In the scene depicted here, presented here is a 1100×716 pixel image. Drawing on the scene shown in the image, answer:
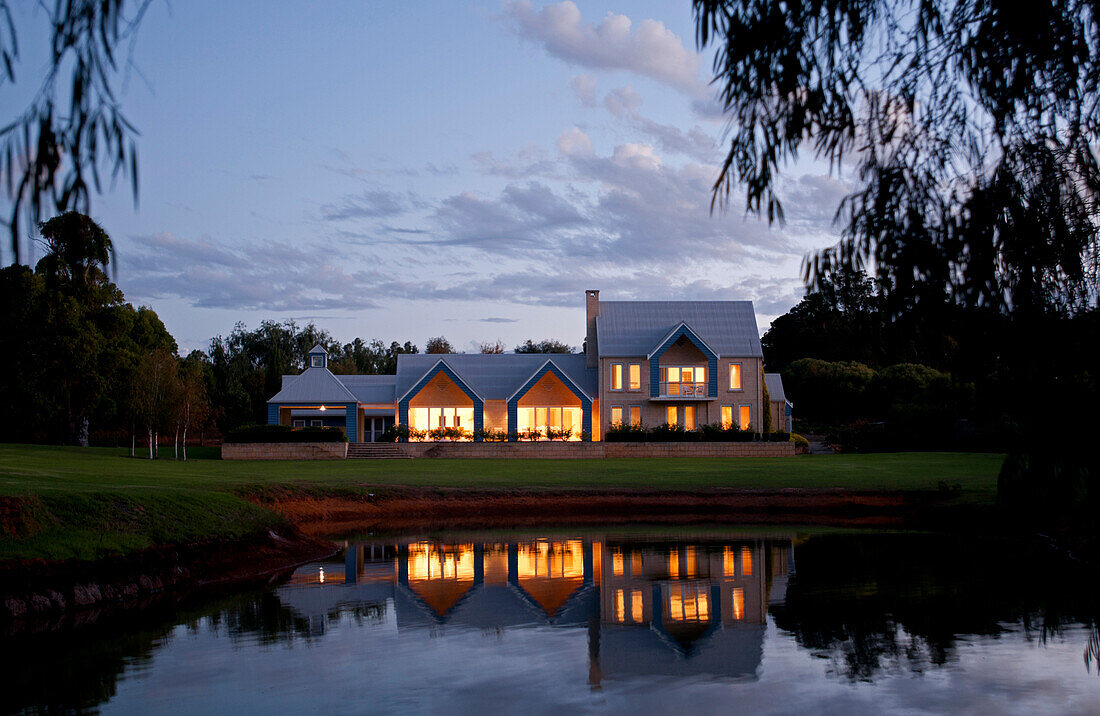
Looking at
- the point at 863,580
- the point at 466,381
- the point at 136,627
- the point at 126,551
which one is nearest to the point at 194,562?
the point at 126,551

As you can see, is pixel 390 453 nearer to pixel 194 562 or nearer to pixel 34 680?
pixel 194 562

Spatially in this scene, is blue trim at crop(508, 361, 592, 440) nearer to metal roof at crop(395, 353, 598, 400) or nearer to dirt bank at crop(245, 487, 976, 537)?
metal roof at crop(395, 353, 598, 400)

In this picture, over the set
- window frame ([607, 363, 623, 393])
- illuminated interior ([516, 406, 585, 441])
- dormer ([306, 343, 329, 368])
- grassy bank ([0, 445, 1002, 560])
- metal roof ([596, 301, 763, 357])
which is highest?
metal roof ([596, 301, 763, 357])

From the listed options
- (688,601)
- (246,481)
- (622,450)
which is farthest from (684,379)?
(688,601)

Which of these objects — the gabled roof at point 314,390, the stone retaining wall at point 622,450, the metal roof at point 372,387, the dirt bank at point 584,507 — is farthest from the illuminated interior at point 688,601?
the metal roof at point 372,387

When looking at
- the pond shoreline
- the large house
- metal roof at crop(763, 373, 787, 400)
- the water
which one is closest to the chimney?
the large house

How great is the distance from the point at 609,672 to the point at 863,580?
24.8 ft

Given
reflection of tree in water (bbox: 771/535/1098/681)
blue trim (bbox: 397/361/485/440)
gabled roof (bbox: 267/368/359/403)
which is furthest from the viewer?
gabled roof (bbox: 267/368/359/403)

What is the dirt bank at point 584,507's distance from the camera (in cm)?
2702

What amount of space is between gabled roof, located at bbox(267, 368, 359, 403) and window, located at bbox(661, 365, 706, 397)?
17.1 meters

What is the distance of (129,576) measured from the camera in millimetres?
16141

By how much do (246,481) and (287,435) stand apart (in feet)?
60.1

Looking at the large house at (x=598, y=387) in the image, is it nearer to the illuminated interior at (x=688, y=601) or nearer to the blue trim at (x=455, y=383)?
the blue trim at (x=455, y=383)

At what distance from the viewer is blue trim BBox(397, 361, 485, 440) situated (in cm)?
5253
